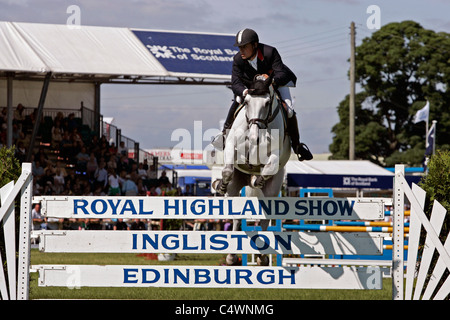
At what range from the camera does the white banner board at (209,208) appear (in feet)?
18.8

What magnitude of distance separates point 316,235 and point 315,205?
243mm

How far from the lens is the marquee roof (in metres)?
15.6

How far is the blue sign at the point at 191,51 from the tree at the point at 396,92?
21.0m

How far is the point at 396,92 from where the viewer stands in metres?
39.2

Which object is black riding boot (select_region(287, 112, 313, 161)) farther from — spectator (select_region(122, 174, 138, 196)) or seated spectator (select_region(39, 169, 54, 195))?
spectator (select_region(122, 174, 138, 196))

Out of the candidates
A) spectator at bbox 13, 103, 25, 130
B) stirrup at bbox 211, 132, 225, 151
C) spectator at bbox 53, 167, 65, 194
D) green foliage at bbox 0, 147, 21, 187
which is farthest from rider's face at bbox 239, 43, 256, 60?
spectator at bbox 13, 103, 25, 130

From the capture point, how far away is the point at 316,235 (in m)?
5.87

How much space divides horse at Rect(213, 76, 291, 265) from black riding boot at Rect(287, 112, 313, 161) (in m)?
0.32

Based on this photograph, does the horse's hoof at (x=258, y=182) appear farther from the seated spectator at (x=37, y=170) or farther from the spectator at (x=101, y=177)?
the spectator at (x=101, y=177)
